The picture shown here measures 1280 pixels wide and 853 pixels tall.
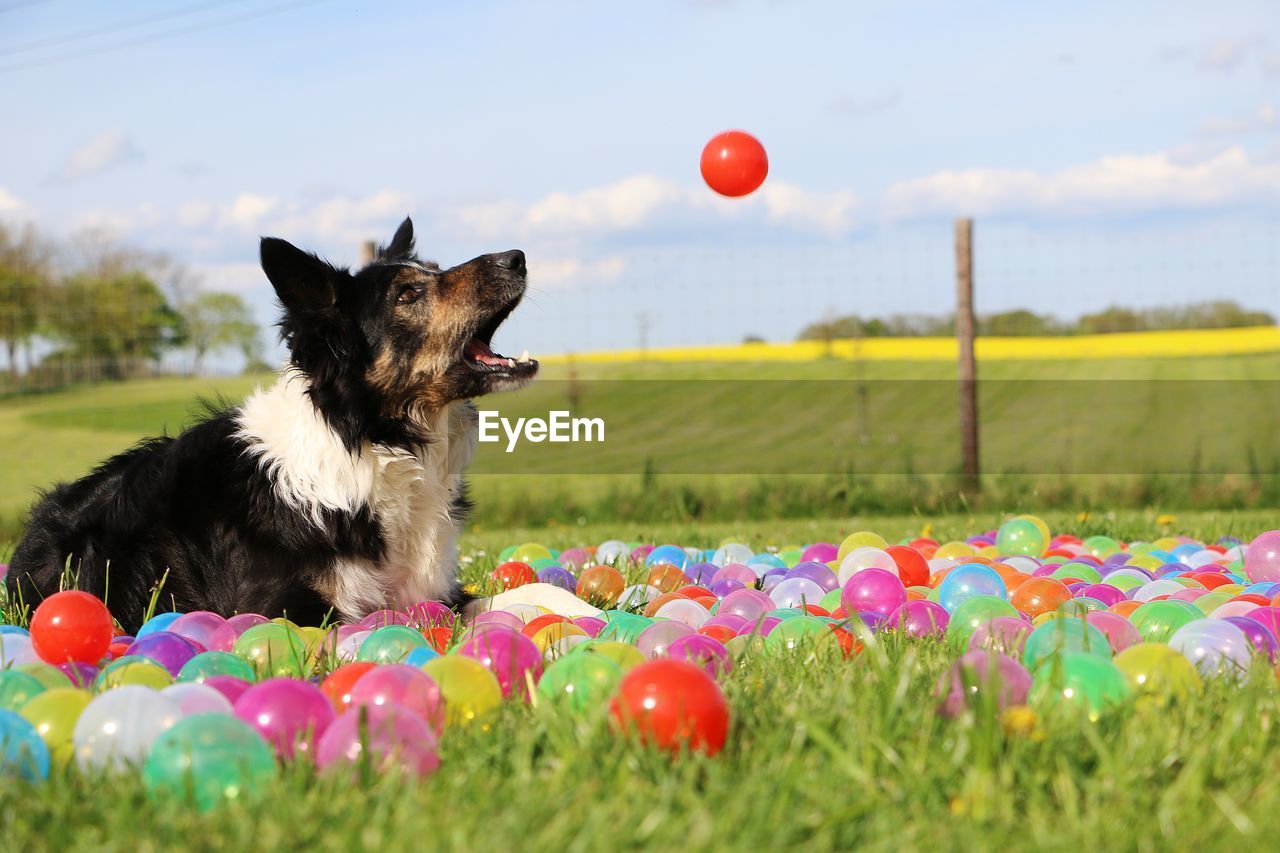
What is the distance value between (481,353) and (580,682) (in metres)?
2.35

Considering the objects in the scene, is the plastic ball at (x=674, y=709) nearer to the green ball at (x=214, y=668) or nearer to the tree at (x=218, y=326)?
the green ball at (x=214, y=668)

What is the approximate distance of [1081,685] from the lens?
2793 millimetres

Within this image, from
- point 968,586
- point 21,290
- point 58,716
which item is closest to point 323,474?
point 58,716

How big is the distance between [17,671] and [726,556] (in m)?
4.35

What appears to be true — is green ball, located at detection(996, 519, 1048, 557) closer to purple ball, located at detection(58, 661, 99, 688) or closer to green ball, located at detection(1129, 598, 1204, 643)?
green ball, located at detection(1129, 598, 1204, 643)

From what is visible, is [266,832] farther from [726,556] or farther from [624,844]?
[726,556]

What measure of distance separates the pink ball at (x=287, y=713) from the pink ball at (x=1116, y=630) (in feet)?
7.74

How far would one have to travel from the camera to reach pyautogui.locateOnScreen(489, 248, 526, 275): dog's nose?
495 centimetres

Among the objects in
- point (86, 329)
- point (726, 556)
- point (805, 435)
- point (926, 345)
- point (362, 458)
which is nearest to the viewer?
point (362, 458)

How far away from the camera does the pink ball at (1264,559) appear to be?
17.6ft

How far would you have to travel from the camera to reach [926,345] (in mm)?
26781

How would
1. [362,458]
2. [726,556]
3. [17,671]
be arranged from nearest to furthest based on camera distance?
[17,671] → [362,458] → [726,556]

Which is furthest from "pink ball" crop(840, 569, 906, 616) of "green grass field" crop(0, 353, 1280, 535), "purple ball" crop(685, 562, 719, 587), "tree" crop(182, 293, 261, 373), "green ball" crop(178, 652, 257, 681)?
"tree" crop(182, 293, 261, 373)

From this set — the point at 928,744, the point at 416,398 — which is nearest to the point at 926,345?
the point at 416,398
